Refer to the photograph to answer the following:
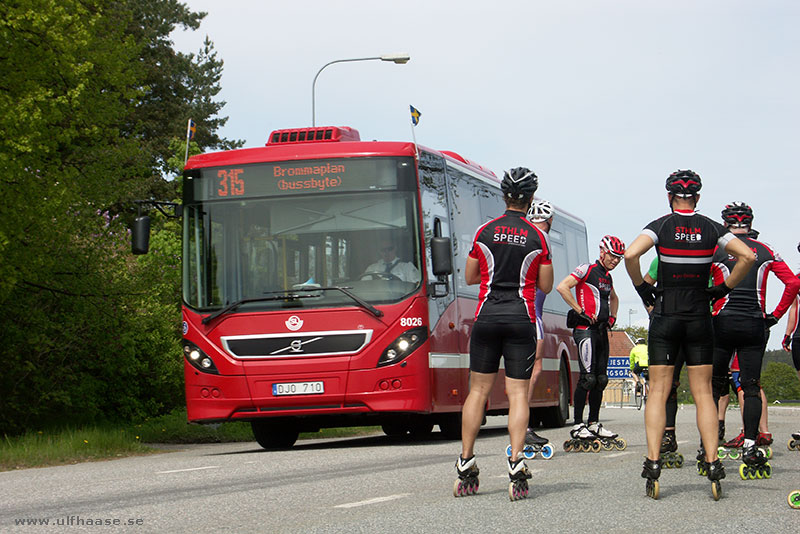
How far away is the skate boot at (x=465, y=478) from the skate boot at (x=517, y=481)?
315 mm

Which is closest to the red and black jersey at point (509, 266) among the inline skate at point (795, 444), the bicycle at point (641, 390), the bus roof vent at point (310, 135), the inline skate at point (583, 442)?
the inline skate at point (583, 442)

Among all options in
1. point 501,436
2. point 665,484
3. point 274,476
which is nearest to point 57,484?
point 274,476

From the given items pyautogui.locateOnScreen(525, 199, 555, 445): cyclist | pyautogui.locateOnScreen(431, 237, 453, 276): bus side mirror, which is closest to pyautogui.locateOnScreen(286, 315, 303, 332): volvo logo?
pyautogui.locateOnScreen(431, 237, 453, 276): bus side mirror

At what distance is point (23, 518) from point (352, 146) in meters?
8.02

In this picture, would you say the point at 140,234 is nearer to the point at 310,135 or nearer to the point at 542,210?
the point at 310,135

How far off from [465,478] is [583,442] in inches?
178

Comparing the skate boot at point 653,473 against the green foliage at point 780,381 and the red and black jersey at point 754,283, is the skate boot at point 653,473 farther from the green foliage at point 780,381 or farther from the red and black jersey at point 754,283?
the green foliage at point 780,381

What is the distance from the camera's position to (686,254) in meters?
8.41

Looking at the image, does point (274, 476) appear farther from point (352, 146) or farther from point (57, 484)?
point (352, 146)

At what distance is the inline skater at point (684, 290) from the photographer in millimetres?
8414

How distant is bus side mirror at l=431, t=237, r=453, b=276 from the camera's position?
1370 cm

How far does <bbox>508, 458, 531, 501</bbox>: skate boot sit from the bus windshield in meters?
6.23

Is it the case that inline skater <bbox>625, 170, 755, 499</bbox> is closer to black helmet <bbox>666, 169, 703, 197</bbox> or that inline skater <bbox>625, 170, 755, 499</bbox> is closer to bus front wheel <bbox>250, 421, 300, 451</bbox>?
black helmet <bbox>666, 169, 703, 197</bbox>

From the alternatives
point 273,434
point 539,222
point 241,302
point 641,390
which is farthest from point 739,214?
point 641,390
